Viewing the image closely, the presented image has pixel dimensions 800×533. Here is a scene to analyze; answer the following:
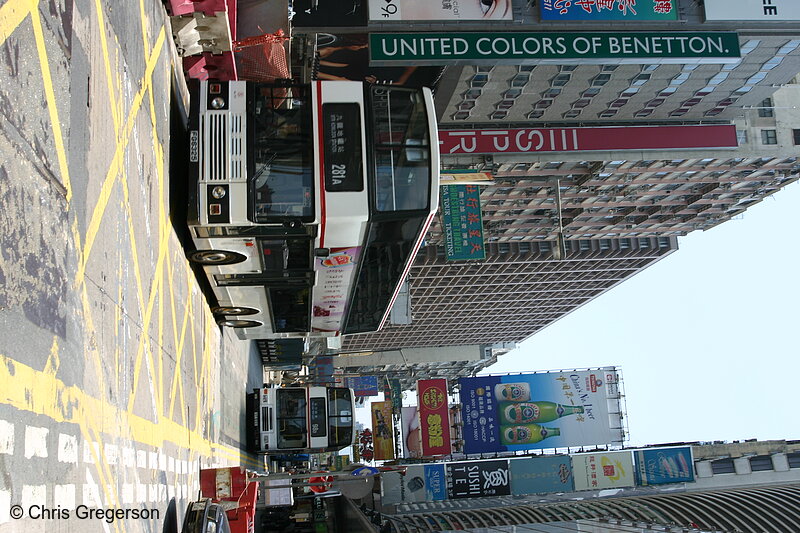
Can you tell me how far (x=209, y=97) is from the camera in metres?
12.7

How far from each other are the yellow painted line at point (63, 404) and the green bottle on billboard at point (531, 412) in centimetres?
3069

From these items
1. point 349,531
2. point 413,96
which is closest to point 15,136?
point 413,96

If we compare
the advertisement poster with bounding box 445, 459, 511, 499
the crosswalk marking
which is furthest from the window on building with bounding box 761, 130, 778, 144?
the crosswalk marking

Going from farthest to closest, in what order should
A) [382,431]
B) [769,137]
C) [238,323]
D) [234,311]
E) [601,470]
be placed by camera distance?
1. [382,431]
2. [769,137]
3. [601,470]
4. [238,323]
5. [234,311]

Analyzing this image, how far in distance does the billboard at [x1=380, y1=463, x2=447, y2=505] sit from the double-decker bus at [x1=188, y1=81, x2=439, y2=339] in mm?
21550

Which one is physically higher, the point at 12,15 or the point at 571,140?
the point at 571,140

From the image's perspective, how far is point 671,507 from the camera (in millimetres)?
26469

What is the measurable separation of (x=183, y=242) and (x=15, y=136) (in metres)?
8.29

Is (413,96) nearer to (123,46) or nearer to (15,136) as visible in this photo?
(123,46)

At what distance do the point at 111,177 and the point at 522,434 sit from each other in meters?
33.6

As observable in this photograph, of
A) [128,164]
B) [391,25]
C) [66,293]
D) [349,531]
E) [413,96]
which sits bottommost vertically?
[349,531]

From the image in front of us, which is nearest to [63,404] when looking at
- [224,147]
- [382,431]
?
[224,147]

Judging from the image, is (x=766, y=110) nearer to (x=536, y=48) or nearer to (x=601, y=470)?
(x=601, y=470)

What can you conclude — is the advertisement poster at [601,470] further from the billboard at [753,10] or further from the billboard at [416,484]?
the billboard at [753,10]
